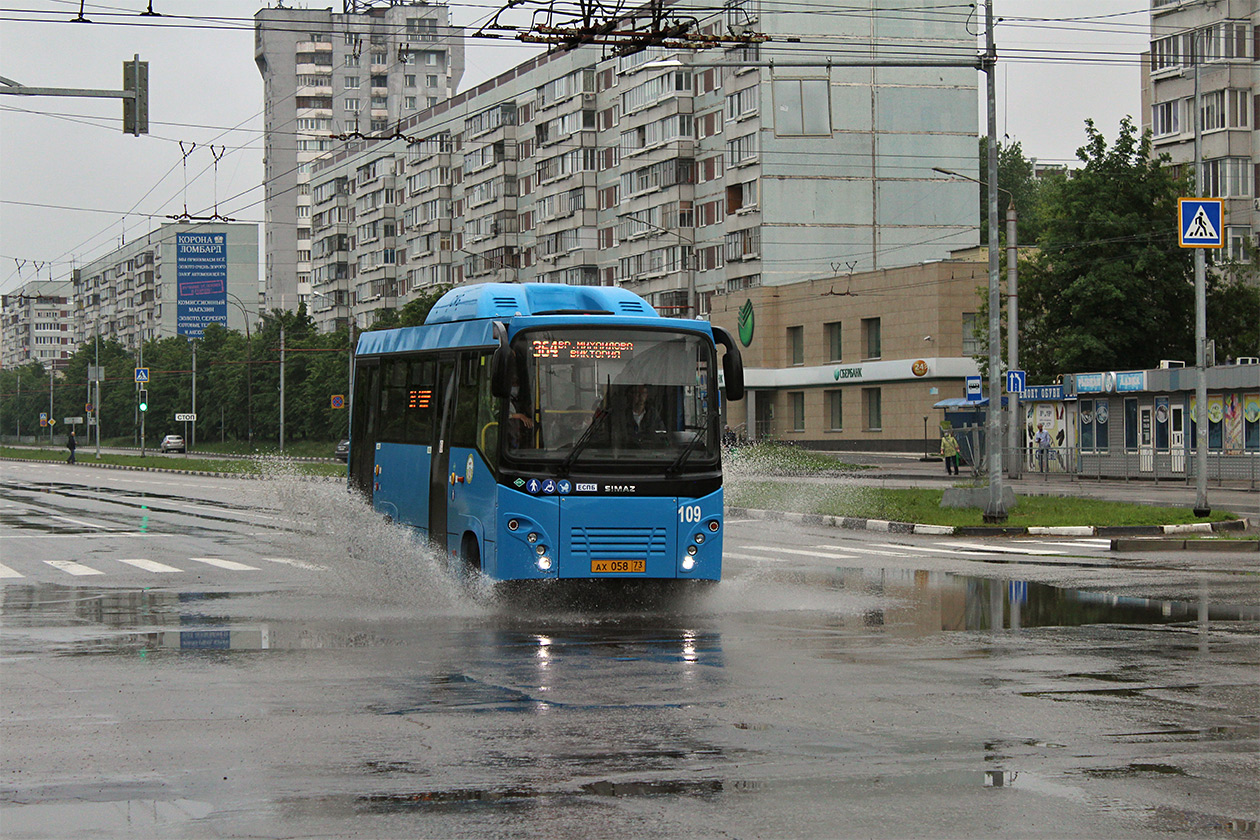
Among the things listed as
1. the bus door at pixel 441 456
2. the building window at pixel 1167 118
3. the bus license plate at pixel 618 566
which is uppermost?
the building window at pixel 1167 118

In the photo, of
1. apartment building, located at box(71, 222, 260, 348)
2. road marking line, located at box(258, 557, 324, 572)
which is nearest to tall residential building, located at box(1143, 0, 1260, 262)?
road marking line, located at box(258, 557, 324, 572)

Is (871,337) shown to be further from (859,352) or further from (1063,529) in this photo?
(1063,529)

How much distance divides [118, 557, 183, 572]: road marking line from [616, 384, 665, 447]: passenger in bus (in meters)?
7.99

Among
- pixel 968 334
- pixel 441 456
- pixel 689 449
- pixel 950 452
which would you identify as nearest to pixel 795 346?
pixel 968 334

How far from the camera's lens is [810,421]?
263 ft

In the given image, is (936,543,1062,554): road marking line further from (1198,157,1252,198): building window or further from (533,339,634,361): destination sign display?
(1198,157,1252,198): building window

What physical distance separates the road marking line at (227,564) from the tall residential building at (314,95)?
128 metres

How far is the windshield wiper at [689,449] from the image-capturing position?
49.2 ft

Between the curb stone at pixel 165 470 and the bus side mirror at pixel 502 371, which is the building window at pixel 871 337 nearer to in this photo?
the curb stone at pixel 165 470

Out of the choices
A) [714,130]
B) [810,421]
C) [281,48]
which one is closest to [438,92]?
[281,48]

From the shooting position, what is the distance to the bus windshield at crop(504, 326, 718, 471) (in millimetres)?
14891

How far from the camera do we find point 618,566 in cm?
1478

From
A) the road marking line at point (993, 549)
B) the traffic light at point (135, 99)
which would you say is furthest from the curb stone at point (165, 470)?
the road marking line at point (993, 549)

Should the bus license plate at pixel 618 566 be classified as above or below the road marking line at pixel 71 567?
above
